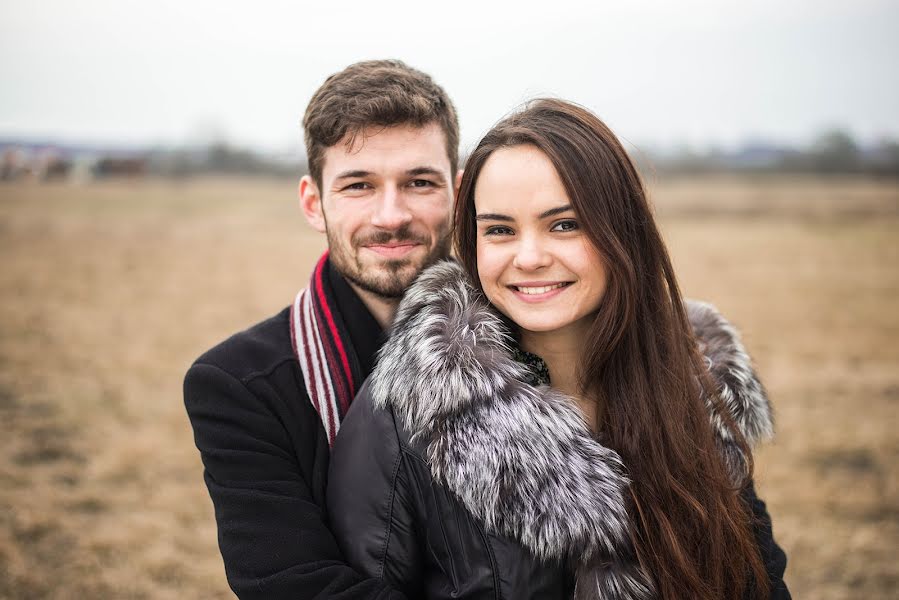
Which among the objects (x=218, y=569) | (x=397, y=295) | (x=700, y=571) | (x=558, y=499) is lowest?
(x=218, y=569)

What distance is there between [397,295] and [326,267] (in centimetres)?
34

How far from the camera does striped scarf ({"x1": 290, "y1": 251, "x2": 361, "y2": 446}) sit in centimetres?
232

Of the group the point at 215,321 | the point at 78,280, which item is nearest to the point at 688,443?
the point at 215,321

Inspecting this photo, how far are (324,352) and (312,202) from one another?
78 centimetres

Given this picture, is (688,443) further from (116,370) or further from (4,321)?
(4,321)

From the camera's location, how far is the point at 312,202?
2.88 metres

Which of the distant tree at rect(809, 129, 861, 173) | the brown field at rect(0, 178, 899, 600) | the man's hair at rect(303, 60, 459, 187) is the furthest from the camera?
the distant tree at rect(809, 129, 861, 173)

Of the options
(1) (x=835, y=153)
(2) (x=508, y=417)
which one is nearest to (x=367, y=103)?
(2) (x=508, y=417)

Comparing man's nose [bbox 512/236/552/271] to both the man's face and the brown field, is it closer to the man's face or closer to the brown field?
the man's face

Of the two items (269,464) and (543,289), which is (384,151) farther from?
(269,464)

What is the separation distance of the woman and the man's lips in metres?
0.40

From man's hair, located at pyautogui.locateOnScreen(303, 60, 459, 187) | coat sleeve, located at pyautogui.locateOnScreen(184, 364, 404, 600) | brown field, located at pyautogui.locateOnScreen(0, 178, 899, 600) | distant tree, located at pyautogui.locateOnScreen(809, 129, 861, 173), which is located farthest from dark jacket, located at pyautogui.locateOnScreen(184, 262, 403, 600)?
distant tree, located at pyautogui.locateOnScreen(809, 129, 861, 173)

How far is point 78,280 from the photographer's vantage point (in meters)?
14.1

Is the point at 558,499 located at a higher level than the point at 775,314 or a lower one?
higher
